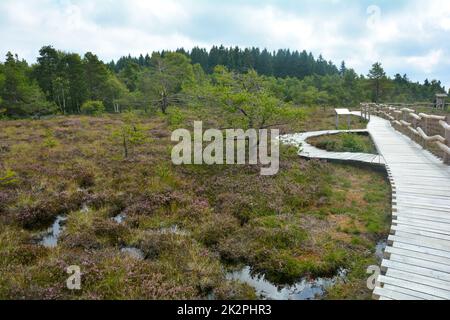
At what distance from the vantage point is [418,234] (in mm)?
6539

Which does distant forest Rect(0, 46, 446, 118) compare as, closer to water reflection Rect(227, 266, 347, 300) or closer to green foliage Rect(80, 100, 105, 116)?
green foliage Rect(80, 100, 105, 116)

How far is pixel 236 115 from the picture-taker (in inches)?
546

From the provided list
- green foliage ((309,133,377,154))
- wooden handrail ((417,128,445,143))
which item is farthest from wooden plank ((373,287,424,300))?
green foliage ((309,133,377,154))

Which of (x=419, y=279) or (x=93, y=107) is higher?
(x=93, y=107)

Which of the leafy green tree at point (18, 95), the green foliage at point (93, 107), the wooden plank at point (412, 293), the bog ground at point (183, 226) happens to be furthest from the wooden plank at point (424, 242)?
the leafy green tree at point (18, 95)

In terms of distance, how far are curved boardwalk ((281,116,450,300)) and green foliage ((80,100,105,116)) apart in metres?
32.8

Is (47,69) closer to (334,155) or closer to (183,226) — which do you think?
(334,155)

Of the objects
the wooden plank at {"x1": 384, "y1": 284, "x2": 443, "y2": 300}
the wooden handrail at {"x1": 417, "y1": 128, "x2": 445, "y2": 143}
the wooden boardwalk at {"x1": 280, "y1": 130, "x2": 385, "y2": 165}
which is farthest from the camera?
the wooden boardwalk at {"x1": 280, "y1": 130, "x2": 385, "y2": 165}

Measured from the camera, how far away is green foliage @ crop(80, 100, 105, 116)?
3650cm

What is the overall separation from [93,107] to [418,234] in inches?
1515

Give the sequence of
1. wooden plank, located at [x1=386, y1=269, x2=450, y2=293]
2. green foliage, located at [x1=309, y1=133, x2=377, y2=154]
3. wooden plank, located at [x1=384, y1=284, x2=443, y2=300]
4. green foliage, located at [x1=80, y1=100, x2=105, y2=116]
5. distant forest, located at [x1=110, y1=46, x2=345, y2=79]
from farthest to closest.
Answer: distant forest, located at [x1=110, y1=46, x2=345, y2=79] → green foliage, located at [x1=80, y1=100, x2=105, y2=116] → green foliage, located at [x1=309, y1=133, x2=377, y2=154] → wooden plank, located at [x1=386, y1=269, x2=450, y2=293] → wooden plank, located at [x1=384, y1=284, x2=443, y2=300]

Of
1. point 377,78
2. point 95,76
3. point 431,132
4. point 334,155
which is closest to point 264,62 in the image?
point 377,78
